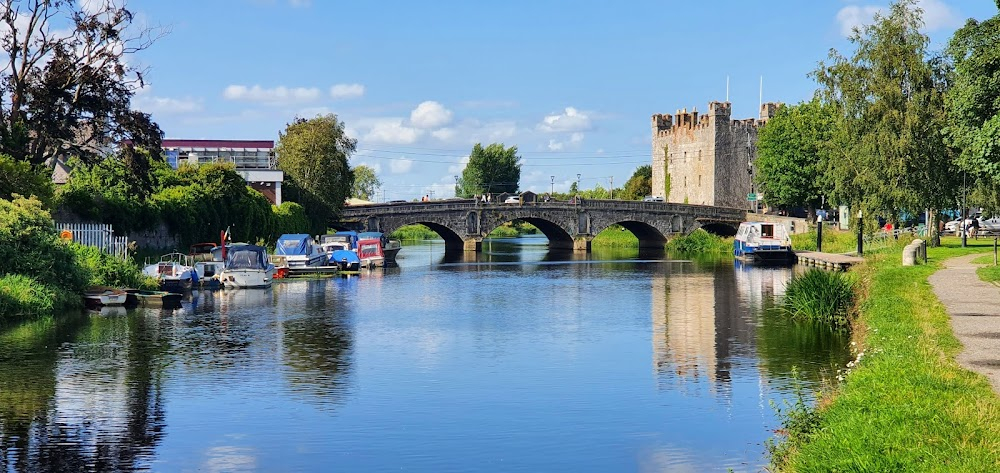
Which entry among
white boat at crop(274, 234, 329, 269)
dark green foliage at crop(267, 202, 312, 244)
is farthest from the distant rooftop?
white boat at crop(274, 234, 329, 269)

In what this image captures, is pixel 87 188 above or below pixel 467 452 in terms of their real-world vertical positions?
above

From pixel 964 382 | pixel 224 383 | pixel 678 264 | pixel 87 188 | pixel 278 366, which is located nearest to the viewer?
pixel 964 382

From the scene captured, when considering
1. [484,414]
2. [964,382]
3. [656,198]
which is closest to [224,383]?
[484,414]

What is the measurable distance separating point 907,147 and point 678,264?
2388 centimetres

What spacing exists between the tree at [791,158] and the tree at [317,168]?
36995 mm

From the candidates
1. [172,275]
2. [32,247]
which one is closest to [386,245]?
[172,275]

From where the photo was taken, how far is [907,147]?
5603 cm

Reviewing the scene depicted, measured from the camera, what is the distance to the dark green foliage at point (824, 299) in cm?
→ 3381

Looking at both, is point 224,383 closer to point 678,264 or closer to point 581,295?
point 581,295

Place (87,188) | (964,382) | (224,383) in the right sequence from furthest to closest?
1. (87,188)
2. (224,383)
3. (964,382)

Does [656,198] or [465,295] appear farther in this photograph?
[656,198]

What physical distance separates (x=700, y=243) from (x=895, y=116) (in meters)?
47.7

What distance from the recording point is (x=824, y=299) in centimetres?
3409

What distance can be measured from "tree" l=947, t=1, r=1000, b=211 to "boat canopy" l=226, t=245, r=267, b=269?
3071cm
